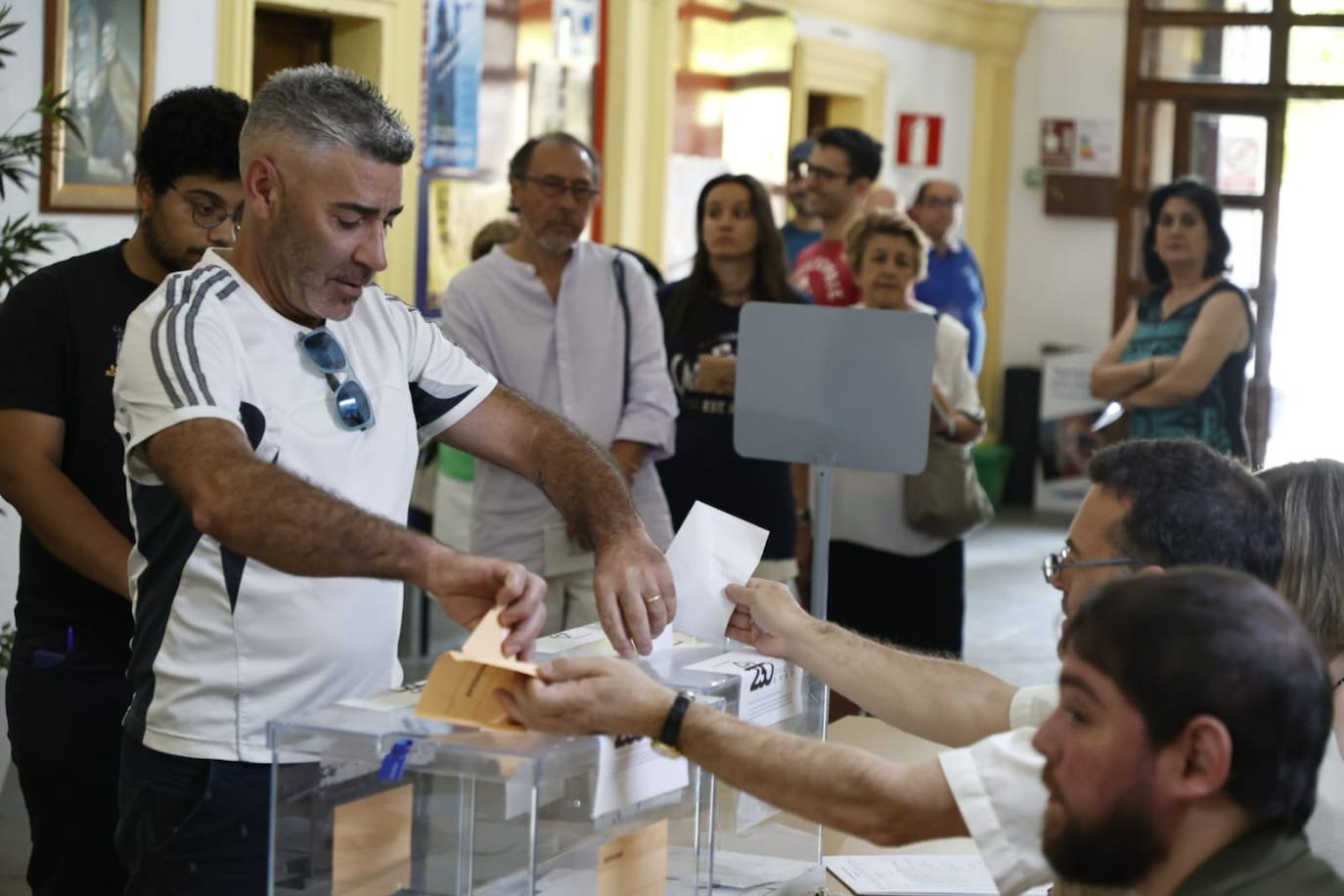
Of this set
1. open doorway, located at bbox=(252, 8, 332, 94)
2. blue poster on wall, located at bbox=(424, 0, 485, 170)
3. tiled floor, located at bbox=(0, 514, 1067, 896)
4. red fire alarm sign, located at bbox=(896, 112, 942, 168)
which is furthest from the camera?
red fire alarm sign, located at bbox=(896, 112, 942, 168)

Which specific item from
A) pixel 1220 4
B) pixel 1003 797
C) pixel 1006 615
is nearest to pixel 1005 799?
pixel 1003 797

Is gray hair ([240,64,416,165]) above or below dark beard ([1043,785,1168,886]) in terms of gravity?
above

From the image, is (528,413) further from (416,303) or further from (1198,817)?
(416,303)

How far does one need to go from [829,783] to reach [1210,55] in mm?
7480

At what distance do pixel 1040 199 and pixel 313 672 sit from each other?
11.6 meters

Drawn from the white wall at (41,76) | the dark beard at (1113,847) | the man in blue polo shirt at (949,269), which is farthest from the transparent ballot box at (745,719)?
the man in blue polo shirt at (949,269)

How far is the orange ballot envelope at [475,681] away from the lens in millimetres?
1734

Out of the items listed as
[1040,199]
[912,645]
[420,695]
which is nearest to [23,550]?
[420,695]

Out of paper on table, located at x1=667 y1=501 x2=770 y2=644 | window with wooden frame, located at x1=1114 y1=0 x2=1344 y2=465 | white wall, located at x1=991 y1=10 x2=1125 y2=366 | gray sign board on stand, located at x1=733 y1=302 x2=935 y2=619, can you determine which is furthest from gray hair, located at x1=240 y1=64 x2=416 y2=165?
white wall, located at x1=991 y1=10 x2=1125 y2=366

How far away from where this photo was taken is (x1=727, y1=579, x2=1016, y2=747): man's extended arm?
2344 millimetres

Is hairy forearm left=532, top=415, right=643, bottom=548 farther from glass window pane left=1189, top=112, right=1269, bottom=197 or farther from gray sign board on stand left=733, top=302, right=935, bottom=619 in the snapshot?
glass window pane left=1189, top=112, right=1269, bottom=197

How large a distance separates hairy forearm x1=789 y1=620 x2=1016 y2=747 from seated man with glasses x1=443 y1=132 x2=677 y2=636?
174 cm

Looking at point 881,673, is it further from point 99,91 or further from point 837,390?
point 99,91

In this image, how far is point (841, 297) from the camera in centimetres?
562
